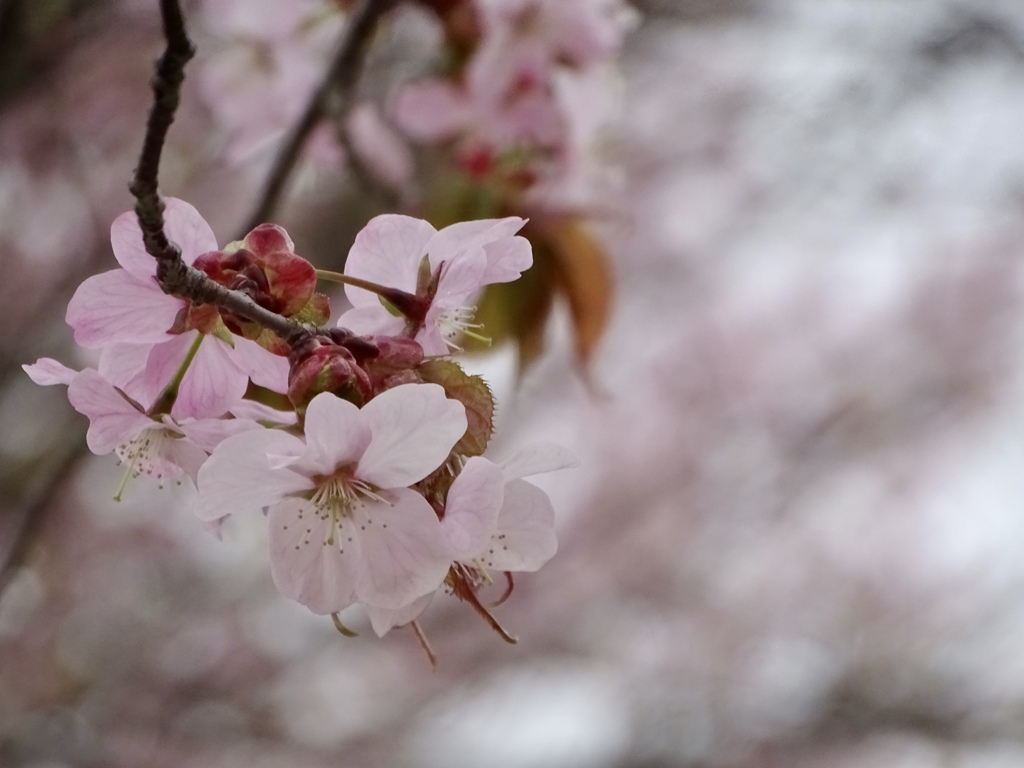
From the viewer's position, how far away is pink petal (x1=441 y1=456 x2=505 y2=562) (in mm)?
324

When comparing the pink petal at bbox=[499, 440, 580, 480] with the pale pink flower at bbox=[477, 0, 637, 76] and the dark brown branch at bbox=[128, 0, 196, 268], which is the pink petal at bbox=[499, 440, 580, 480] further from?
the pale pink flower at bbox=[477, 0, 637, 76]

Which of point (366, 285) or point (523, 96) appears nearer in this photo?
point (366, 285)

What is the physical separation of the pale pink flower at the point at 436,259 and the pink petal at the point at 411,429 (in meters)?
0.07

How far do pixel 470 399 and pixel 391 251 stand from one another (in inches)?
3.3

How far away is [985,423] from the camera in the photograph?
10.4 feet

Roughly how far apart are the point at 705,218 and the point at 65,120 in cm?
188

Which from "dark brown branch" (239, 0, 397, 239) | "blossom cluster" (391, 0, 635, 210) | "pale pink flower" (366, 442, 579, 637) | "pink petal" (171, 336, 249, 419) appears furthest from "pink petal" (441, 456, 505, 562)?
"blossom cluster" (391, 0, 635, 210)

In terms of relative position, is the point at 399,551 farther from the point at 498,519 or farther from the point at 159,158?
the point at 159,158

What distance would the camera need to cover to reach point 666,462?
118 inches

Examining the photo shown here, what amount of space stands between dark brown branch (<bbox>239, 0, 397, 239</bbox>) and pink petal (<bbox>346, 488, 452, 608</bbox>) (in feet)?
1.42

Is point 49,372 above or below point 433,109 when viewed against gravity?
below

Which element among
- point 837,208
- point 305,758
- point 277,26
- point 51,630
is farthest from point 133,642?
point 837,208

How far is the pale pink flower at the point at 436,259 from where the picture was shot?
370mm

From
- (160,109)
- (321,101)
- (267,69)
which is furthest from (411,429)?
(267,69)
